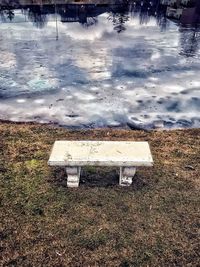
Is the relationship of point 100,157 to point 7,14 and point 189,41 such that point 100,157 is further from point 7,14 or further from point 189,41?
point 7,14

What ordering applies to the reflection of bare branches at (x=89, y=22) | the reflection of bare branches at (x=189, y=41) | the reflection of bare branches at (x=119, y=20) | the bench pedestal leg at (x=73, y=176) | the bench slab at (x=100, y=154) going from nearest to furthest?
1. the bench slab at (x=100, y=154)
2. the bench pedestal leg at (x=73, y=176)
3. the reflection of bare branches at (x=189, y=41)
4. the reflection of bare branches at (x=119, y=20)
5. the reflection of bare branches at (x=89, y=22)

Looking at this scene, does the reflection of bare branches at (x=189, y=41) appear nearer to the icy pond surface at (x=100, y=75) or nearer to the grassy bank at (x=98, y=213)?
the icy pond surface at (x=100, y=75)

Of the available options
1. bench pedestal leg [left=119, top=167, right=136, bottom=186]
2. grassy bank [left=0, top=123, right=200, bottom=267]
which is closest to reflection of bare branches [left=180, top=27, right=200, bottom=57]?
grassy bank [left=0, top=123, right=200, bottom=267]

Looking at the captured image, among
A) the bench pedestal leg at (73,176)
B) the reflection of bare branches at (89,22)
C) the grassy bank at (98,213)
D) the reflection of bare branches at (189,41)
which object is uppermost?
the reflection of bare branches at (89,22)

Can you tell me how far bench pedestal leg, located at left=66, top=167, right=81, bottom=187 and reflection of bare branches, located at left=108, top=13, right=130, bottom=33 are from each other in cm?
1064

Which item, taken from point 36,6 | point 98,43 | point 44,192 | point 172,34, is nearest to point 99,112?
point 44,192

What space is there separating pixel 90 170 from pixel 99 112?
245 centimetres

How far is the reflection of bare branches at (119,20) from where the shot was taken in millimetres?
14766

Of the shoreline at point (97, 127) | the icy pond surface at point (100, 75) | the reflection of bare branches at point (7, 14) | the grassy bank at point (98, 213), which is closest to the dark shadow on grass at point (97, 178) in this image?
the grassy bank at point (98, 213)

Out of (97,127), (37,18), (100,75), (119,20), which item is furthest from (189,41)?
(97,127)

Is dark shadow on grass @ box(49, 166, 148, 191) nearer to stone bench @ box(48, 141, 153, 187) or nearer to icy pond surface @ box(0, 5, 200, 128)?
stone bench @ box(48, 141, 153, 187)

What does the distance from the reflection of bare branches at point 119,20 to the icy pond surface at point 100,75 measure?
0.19m

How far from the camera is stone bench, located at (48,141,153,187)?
4.87m

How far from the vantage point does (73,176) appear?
5.04m
